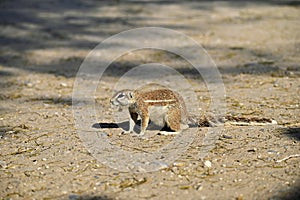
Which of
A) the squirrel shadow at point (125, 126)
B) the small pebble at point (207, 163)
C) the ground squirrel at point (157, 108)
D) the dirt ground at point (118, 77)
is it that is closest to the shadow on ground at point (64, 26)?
the dirt ground at point (118, 77)

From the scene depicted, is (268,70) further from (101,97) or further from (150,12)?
(150,12)

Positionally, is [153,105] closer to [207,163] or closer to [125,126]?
[125,126]

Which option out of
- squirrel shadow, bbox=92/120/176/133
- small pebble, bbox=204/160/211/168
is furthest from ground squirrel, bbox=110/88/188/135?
small pebble, bbox=204/160/211/168

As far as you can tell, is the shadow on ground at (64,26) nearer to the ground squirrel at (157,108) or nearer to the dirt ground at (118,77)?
the dirt ground at (118,77)

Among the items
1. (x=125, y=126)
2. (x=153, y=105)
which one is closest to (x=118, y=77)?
(x=125, y=126)

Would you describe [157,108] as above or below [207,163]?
above

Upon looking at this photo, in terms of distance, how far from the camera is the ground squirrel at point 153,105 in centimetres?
363

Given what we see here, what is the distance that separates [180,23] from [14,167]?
5.13 meters

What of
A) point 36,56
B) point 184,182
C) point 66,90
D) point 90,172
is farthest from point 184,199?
point 36,56

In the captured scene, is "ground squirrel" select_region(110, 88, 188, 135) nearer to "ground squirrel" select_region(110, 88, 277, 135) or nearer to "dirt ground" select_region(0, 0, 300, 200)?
"ground squirrel" select_region(110, 88, 277, 135)

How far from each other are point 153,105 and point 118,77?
2124 mm

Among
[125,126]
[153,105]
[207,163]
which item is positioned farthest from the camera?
[125,126]

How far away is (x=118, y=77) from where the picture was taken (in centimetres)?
573

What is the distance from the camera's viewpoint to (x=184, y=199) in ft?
9.14
